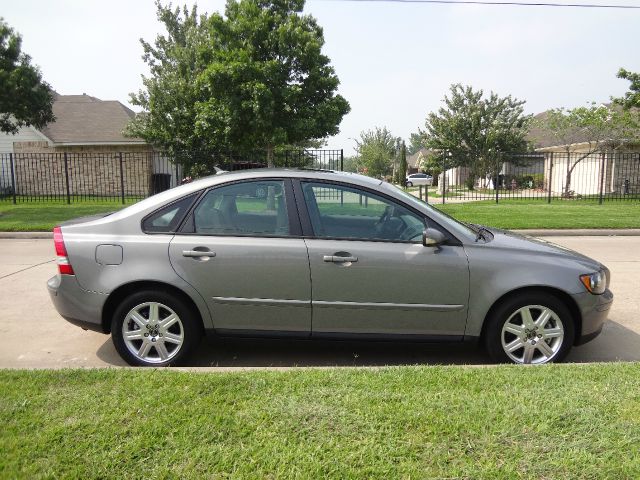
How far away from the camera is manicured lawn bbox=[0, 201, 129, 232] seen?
13531 millimetres

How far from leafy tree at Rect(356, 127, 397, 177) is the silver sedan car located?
53942 mm

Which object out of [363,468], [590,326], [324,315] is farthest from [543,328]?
[363,468]

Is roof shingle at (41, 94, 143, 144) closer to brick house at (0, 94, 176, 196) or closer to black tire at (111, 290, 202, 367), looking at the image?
brick house at (0, 94, 176, 196)

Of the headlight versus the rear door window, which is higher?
the rear door window

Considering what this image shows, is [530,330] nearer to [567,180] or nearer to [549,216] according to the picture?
[549,216]

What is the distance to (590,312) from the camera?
4.33m

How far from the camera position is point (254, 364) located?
4.60m

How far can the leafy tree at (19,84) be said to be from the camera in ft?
52.0

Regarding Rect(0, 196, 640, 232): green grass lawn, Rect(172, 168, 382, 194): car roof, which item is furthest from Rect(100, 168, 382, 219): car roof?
Rect(0, 196, 640, 232): green grass lawn

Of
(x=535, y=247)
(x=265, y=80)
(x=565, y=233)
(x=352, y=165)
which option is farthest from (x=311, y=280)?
(x=352, y=165)

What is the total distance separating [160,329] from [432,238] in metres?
2.29

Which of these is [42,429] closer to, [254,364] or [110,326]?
[110,326]

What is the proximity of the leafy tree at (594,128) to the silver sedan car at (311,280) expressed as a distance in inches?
819

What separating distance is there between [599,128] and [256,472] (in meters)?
27.8
